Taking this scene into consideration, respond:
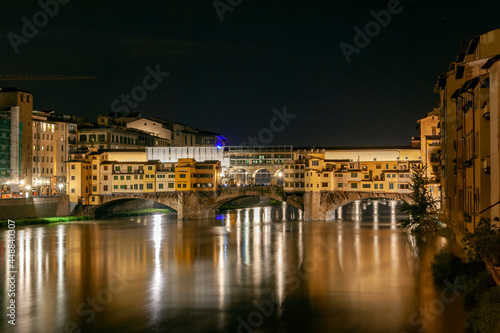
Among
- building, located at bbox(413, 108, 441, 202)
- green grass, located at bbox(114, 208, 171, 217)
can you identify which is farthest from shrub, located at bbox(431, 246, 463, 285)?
green grass, located at bbox(114, 208, 171, 217)

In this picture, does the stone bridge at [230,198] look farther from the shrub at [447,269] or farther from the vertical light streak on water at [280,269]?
the shrub at [447,269]

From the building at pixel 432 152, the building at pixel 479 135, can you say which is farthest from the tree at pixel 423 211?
the building at pixel 479 135

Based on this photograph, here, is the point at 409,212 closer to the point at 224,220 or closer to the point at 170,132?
the point at 224,220

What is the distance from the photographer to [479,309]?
42.8 ft

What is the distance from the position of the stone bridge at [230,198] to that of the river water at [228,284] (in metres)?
10.0

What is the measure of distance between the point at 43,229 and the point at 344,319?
31.3m

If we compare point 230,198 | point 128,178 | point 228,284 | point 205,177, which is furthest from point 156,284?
point 128,178

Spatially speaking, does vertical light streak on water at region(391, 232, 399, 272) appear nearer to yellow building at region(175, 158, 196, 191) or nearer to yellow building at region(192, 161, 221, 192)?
yellow building at region(192, 161, 221, 192)

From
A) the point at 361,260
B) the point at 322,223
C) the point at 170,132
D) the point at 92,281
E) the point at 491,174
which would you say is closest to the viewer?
the point at 491,174

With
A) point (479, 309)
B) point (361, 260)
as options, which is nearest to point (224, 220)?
point (361, 260)

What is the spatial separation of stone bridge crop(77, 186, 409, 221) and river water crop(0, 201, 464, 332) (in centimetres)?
1003

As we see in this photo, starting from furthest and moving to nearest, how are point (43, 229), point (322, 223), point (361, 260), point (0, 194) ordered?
point (0, 194) < point (322, 223) < point (43, 229) < point (361, 260)

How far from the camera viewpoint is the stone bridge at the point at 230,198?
153ft

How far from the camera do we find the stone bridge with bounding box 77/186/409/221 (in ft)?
153
